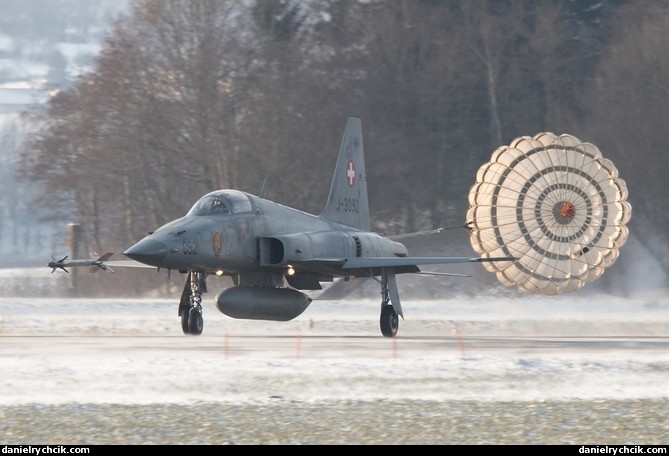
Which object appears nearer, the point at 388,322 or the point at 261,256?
the point at 261,256

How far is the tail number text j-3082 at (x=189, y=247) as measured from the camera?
70.3 feet

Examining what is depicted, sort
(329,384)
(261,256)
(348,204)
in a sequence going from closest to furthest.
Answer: (329,384)
(261,256)
(348,204)

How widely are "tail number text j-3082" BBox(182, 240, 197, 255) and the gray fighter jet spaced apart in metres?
0.02

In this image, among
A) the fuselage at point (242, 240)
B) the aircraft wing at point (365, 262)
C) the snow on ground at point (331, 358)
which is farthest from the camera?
the aircraft wing at point (365, 262)

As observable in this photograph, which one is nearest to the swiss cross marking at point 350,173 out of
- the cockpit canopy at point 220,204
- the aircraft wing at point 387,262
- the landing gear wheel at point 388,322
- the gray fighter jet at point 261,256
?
the gray fighter jet at point 261,256

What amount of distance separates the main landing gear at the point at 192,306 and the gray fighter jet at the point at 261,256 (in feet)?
0.06

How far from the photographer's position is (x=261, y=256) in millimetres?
23609

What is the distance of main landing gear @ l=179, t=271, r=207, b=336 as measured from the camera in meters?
22.9

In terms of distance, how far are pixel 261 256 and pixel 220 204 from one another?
1.39m

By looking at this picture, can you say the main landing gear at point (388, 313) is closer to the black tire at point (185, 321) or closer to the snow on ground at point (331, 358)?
the snow on ground at point (331, 358)

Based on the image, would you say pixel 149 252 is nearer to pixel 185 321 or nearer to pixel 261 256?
pixel 185 321

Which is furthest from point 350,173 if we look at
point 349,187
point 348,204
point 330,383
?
point 330,383

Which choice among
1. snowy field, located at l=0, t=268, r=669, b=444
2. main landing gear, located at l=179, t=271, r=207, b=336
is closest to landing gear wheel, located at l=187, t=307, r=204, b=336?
main landing gear, located at l=179, t=271, r=207, b=336

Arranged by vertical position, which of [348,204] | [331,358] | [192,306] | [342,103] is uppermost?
[342,103]
